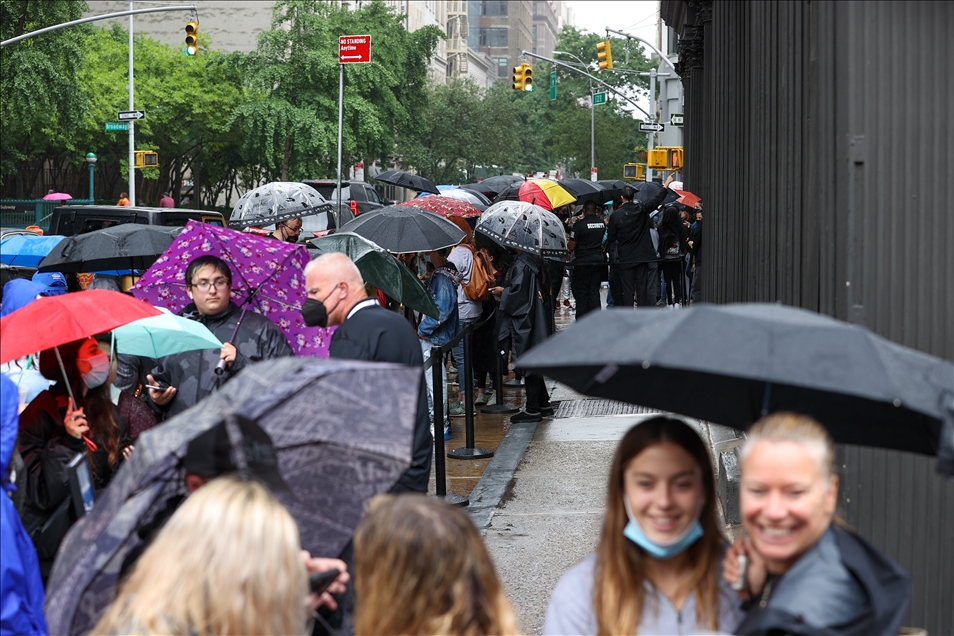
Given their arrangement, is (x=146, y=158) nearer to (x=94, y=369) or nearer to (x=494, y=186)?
(x=494, y=186)

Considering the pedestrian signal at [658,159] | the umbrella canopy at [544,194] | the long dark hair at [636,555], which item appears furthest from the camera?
the pedestrian signal at [658,159]

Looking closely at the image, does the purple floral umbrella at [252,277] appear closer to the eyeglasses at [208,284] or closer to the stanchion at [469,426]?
the eyeglasses at [208,284]

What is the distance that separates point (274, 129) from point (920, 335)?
143ft

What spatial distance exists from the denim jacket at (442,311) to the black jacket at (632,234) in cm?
630

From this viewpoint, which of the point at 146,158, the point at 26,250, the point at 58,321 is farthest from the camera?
the point at 146,158

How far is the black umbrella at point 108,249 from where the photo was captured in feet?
35.1

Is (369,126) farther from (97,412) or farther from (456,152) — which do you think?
(97,412)

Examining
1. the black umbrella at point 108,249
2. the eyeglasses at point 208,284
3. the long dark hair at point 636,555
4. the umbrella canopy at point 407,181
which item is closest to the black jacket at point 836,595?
the long dark hair at point 636,555

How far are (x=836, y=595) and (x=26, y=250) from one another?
43.2 feet

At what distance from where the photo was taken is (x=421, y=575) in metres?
2.57

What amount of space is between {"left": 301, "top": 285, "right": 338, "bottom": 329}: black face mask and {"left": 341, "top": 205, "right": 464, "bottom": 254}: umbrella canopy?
16.2 feet

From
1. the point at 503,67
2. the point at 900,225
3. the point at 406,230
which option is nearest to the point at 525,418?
the point at 406,230

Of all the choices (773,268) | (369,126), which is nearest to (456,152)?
(369,126)

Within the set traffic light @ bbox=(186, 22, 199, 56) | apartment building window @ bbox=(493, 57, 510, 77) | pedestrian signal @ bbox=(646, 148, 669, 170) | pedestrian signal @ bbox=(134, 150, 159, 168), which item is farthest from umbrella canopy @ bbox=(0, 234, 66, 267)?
apartment building window @ bbox=(493, 57, 510, 77)
